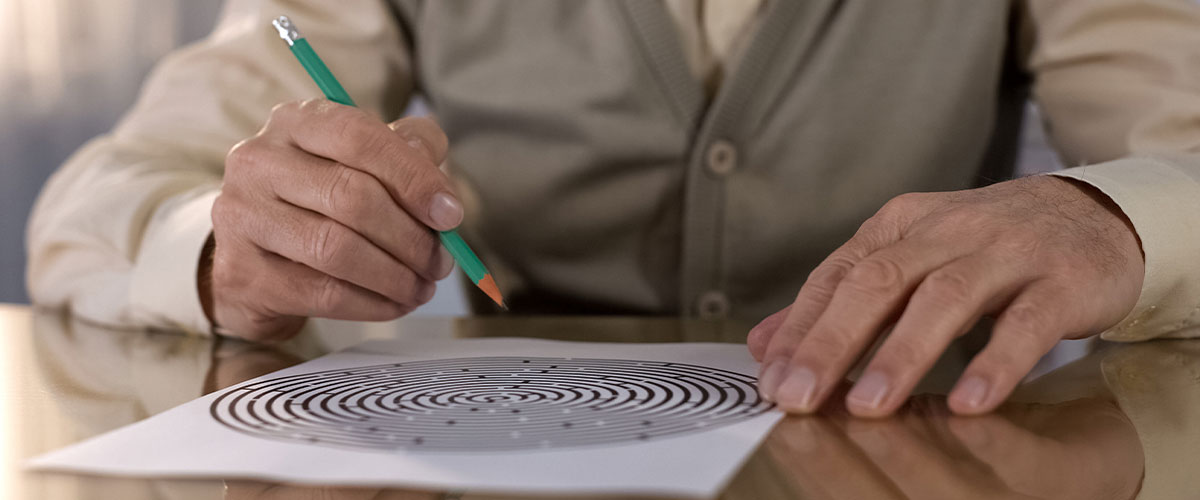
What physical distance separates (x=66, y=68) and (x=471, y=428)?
78.8 inches

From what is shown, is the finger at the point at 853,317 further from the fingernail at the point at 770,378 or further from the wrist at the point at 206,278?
the wrist at the point at 206,278

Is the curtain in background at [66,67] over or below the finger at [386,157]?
over

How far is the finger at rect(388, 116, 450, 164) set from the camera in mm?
548

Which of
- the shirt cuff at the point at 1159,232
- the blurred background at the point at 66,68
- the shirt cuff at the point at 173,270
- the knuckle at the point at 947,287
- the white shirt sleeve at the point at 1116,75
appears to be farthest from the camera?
the blurred background at the point at 66,68

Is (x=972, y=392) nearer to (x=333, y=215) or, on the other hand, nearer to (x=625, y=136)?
(x=333, y=215)

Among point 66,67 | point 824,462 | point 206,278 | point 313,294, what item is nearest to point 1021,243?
point 824,462

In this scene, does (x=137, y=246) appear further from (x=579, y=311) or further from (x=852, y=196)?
(x=852, y=196)

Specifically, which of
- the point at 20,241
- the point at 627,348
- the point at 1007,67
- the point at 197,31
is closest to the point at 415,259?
the point at 627,348

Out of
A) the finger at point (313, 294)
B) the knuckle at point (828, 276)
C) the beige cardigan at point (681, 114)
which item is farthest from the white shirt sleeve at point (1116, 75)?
the finger at point (313, 294)

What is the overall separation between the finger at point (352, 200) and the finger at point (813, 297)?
0.21m

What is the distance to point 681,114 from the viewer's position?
83 centimetres

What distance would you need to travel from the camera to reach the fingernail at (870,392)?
1.28ft

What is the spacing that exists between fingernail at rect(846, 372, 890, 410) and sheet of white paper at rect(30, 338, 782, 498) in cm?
3

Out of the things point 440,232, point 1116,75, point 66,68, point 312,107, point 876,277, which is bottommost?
point 1116,75
